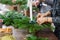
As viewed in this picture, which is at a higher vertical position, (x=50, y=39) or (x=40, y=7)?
(x=40, y=7)

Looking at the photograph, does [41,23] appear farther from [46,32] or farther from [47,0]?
[47,0]

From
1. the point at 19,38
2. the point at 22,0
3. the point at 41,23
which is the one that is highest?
the point at 22,0

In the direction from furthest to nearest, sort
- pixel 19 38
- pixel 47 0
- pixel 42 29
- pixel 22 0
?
pixel 47 0, pixel 22 0, pixel 19 38, pixel 42 29

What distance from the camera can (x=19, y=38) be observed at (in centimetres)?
109

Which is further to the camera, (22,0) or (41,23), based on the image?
(22,0)

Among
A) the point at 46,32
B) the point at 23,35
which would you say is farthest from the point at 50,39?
the point at 23,35

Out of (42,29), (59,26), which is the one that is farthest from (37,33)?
(59,26)

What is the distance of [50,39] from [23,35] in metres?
0.18

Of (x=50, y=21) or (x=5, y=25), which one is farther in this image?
(x=5, y=25)

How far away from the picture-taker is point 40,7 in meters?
1.48

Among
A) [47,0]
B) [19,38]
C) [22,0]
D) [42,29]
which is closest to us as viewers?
[42,29]

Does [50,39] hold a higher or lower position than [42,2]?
lower

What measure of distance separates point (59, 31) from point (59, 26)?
0.04 meters

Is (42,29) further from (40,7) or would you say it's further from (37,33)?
(40,7)
